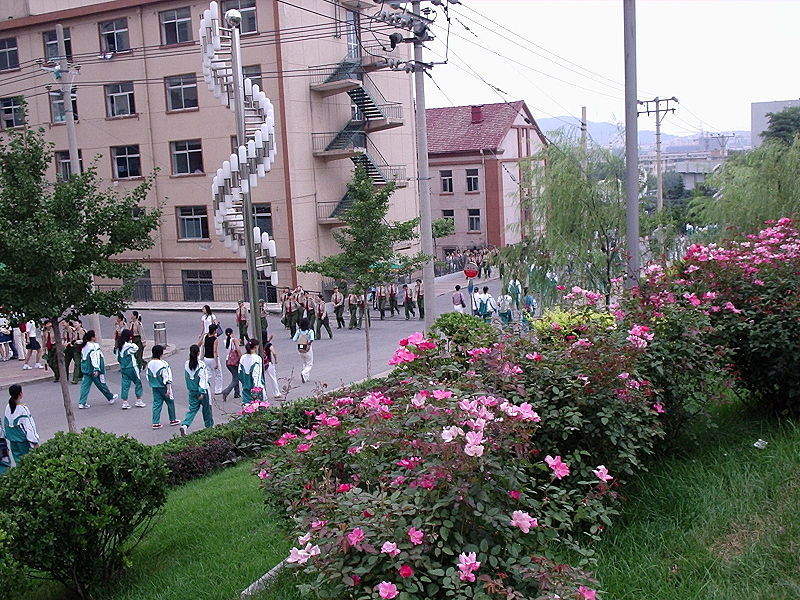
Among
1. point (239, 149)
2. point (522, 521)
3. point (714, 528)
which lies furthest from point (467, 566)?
point (239, 149)

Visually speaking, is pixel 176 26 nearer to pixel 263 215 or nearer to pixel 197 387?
pixel 263 215

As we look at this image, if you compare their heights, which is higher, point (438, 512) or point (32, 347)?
point (438, 512)

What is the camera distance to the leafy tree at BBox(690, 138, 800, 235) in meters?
21.0

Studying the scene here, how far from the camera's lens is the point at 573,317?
785cm

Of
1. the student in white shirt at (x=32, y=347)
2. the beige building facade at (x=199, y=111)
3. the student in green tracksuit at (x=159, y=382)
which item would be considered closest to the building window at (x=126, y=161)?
the beige building facade at (x=199, y=111)

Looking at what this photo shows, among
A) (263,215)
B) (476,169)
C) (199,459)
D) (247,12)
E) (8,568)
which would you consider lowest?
(199,459)

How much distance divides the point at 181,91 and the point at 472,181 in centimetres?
2061

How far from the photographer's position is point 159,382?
15.3 metres

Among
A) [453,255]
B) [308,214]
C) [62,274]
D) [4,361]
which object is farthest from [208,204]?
[62,274]

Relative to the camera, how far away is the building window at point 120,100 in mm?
37344

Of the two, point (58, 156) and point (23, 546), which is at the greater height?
point (58, 156)

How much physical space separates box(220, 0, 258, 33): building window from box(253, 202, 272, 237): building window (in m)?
6.89

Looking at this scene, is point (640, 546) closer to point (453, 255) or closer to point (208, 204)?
point (208, 204)

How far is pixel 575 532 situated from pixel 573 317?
240cm
